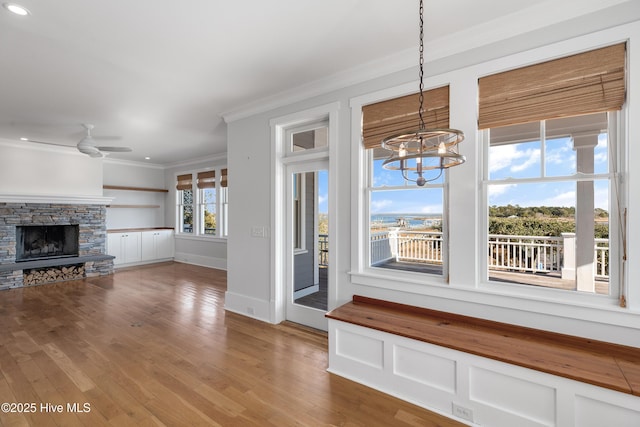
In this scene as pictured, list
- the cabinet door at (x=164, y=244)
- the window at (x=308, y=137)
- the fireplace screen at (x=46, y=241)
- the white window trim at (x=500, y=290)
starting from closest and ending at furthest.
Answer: the white window trim at (x=500, y=290) < the window at (x=308, y=137) < the fireplace screen at (x=46, y=241) < the cabinet door at (x=164, y=244)

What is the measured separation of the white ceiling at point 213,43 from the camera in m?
2.04

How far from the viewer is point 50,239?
253 inches

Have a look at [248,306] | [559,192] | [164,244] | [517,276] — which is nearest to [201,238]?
[164,244]

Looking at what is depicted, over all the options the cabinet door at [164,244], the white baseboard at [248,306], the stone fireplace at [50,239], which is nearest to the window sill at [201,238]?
the cabinet door at [164,244]

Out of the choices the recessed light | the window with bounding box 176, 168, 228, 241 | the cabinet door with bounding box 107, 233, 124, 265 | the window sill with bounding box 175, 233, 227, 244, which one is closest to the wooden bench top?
the recessed light

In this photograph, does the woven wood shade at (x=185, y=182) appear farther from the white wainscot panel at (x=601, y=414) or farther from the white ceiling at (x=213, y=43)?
the white wainscot panel at (x=601, y=414)

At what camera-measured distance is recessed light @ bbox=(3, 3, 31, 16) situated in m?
1.99

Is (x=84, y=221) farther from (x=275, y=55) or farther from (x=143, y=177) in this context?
(x=275, y=55)

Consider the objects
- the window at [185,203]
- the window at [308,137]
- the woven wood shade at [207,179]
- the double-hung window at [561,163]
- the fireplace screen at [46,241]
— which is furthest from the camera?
the window at [185,203]

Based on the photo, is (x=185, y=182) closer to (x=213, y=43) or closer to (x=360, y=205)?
(x=213, y=43)

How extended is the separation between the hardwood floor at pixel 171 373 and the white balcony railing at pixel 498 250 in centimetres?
120

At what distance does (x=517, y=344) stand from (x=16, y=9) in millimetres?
4065

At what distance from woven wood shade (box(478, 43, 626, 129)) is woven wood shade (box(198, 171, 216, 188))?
6.50 metres

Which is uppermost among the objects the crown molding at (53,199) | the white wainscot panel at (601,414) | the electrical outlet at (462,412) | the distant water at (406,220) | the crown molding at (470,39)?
the crown molding at (470,39)
